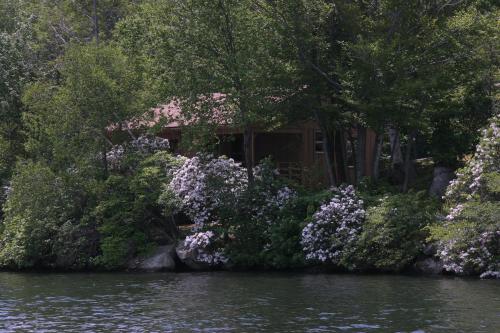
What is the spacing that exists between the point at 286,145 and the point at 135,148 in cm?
830

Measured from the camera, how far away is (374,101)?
27047 millimetres

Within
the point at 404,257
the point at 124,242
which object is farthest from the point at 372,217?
the point at 124,242

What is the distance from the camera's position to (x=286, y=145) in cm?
3622

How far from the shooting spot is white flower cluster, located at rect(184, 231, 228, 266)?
26505 mm

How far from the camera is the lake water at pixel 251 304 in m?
16.3

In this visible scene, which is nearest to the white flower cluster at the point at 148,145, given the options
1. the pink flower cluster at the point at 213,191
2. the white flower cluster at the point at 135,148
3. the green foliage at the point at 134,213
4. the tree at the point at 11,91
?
the white flower cluster at the point at 135,148

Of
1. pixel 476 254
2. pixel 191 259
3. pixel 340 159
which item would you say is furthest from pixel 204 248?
pixel 476 254

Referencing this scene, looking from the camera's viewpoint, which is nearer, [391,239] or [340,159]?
[391,239]

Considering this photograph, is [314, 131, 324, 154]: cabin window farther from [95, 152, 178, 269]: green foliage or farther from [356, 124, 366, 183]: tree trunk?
[95, 152, 178, 269]: green foliage

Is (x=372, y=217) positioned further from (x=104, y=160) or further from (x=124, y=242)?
(x=104, y=160)

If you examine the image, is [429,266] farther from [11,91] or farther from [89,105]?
[11,91]

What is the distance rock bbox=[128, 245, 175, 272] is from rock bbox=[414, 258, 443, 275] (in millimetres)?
7935

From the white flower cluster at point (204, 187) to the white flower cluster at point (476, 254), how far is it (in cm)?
768

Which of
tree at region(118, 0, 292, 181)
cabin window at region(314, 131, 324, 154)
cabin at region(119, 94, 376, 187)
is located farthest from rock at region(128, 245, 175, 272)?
cabin window at region(314, 131, 324, 154)
